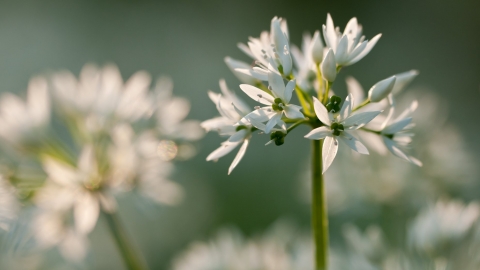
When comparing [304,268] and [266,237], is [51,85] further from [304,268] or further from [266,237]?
[304,268]

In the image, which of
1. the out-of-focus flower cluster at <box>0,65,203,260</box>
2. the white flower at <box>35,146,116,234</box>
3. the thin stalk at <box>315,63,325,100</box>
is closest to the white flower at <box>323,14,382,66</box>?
the thin stalk at <box>315,63,325,100</box>

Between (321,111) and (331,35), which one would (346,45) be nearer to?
(331,35)

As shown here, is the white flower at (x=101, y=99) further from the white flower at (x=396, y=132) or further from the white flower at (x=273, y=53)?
the white flower at (x=396, y=132)

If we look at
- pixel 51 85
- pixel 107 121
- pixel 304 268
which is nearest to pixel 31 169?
pixel 107 121

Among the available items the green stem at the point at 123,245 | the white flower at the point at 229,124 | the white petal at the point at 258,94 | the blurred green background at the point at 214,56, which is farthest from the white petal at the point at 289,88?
the blurred green background at the point at 214,56

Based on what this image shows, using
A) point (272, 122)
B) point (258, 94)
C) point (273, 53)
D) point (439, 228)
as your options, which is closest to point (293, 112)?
point (272, 122)

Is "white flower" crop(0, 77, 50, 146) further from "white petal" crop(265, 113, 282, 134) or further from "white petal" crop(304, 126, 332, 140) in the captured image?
"white petal" crop(304, 126, 332, 140)
